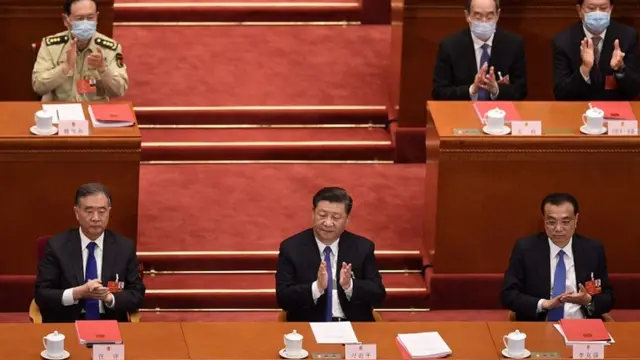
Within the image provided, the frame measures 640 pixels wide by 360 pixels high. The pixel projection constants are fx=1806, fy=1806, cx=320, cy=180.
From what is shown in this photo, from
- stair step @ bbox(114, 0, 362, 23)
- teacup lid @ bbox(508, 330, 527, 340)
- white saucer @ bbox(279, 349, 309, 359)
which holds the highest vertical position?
stair step @ bbox(114, 0, 362, 23)

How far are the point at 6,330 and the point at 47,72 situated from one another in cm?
158

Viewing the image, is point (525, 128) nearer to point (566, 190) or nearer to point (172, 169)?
point (566, 190)

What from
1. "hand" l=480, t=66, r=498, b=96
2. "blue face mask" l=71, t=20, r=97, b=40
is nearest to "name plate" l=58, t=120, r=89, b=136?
"blue face mask" l=71, t=20, r=97, b=40

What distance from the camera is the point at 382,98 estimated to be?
798 cm

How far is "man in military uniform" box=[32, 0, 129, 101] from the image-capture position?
692 centimetres

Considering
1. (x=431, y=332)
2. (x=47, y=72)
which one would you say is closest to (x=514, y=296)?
(x=431, y=332)

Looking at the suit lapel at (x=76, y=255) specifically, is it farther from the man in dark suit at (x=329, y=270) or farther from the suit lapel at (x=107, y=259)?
the man in dark suit at (x=329, y=270)

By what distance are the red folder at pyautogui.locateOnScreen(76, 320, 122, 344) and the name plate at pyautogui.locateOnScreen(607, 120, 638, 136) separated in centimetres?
217

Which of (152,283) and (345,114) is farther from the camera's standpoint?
(345,114)

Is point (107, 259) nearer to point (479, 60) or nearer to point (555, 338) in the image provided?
point (555, 338)

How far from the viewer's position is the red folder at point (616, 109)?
22.6ft

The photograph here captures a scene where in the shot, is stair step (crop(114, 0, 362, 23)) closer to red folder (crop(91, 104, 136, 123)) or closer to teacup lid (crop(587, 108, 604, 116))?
red folder (crop(91, 104, 136, 123))

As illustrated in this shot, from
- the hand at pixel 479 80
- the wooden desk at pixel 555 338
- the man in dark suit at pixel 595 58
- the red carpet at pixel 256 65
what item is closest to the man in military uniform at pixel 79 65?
the red carpet at pixel 256 65

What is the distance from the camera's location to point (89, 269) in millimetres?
6129
